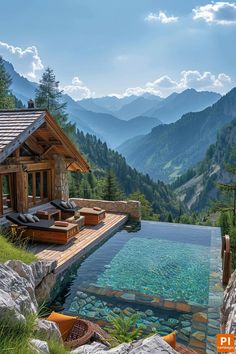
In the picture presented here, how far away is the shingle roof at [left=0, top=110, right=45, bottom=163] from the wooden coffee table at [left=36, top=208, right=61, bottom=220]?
3.10 m

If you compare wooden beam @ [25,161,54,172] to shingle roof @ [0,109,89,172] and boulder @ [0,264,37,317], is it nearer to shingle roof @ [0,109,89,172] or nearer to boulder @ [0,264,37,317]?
shingle roof @ [0,109,89,172]

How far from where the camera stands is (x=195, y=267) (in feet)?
31.7

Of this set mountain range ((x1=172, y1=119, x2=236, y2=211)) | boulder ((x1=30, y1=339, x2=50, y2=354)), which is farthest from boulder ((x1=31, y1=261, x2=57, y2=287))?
mountain range ((x1=172, y1=119, x2=236, y2=211))

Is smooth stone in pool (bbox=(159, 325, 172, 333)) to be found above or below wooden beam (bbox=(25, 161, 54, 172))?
below

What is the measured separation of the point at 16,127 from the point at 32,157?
2.32m

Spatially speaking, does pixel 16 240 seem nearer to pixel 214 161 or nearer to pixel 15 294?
pixel 15 294

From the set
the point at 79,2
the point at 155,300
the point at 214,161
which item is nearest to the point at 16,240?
the point at 155,300

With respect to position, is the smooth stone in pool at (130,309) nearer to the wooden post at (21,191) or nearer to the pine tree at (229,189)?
the wooden post at (21,191)

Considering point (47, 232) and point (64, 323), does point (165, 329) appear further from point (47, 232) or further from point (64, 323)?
point (47, 232)

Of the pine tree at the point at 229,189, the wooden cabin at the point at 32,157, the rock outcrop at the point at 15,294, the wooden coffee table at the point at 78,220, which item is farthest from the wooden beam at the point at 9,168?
the pine tree at the point at 229,189

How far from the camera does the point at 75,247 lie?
397 inches

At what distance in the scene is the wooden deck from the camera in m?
8.93

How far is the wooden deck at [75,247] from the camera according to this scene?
29.3ft

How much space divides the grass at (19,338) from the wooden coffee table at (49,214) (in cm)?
846
